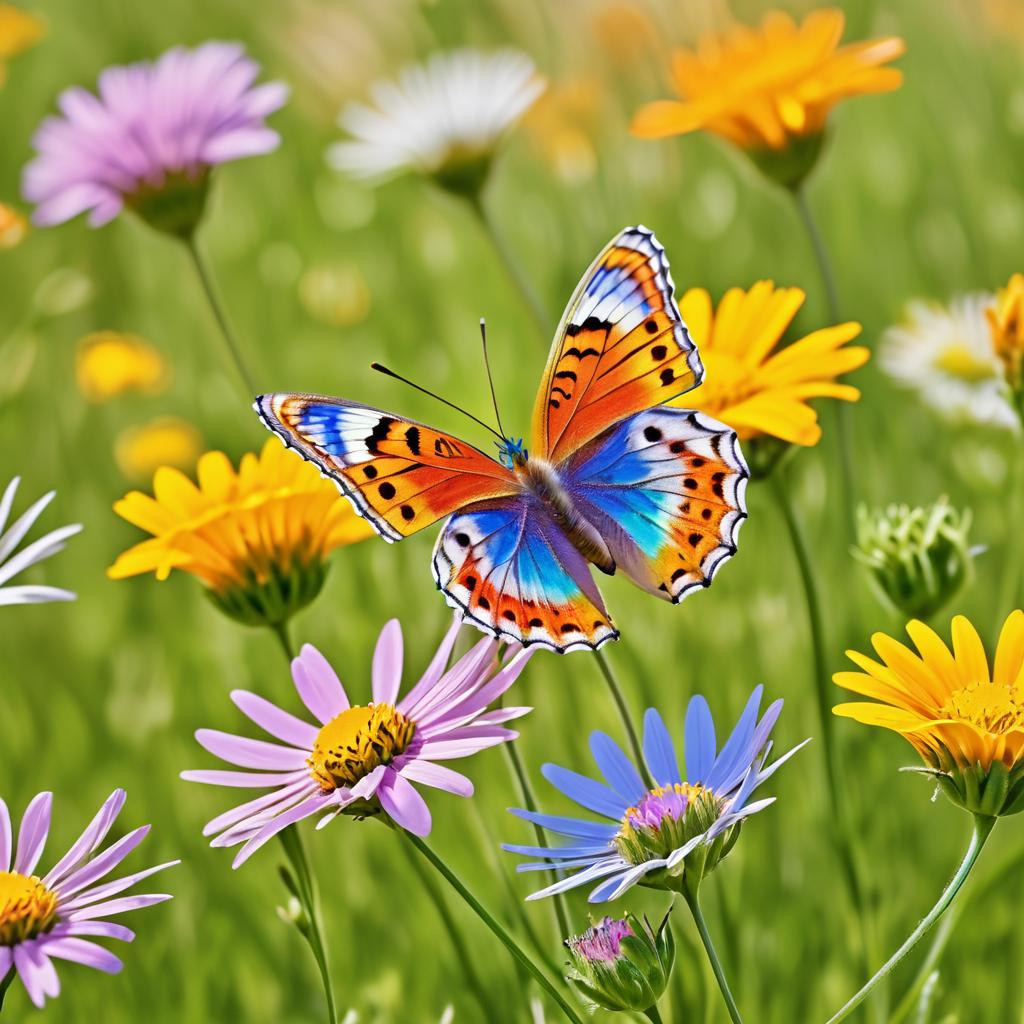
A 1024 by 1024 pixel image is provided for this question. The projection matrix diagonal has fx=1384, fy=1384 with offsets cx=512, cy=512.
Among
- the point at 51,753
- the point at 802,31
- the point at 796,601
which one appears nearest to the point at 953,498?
the point at 796,601

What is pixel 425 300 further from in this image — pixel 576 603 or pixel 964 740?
pixel 964 740

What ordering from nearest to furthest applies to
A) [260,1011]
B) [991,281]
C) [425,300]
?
[260,1011] < [991,281] < [425,300]

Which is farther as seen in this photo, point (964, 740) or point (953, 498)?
point (953, 498)

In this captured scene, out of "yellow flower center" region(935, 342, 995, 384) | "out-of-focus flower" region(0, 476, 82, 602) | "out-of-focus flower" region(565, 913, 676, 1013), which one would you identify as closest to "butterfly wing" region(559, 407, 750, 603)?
"out-of-focus flower" region(565, 913, 676, 1013)

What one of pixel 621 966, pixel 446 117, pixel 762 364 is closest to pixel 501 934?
pixel 621 966

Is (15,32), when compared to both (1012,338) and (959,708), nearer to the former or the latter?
(1012,338)

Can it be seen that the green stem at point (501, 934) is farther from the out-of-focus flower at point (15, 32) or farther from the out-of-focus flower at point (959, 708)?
the out-of-focus flower at point (15, 32)

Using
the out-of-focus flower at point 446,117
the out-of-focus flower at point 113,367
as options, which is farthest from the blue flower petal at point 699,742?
the out-of-focus flower at point 113,367
